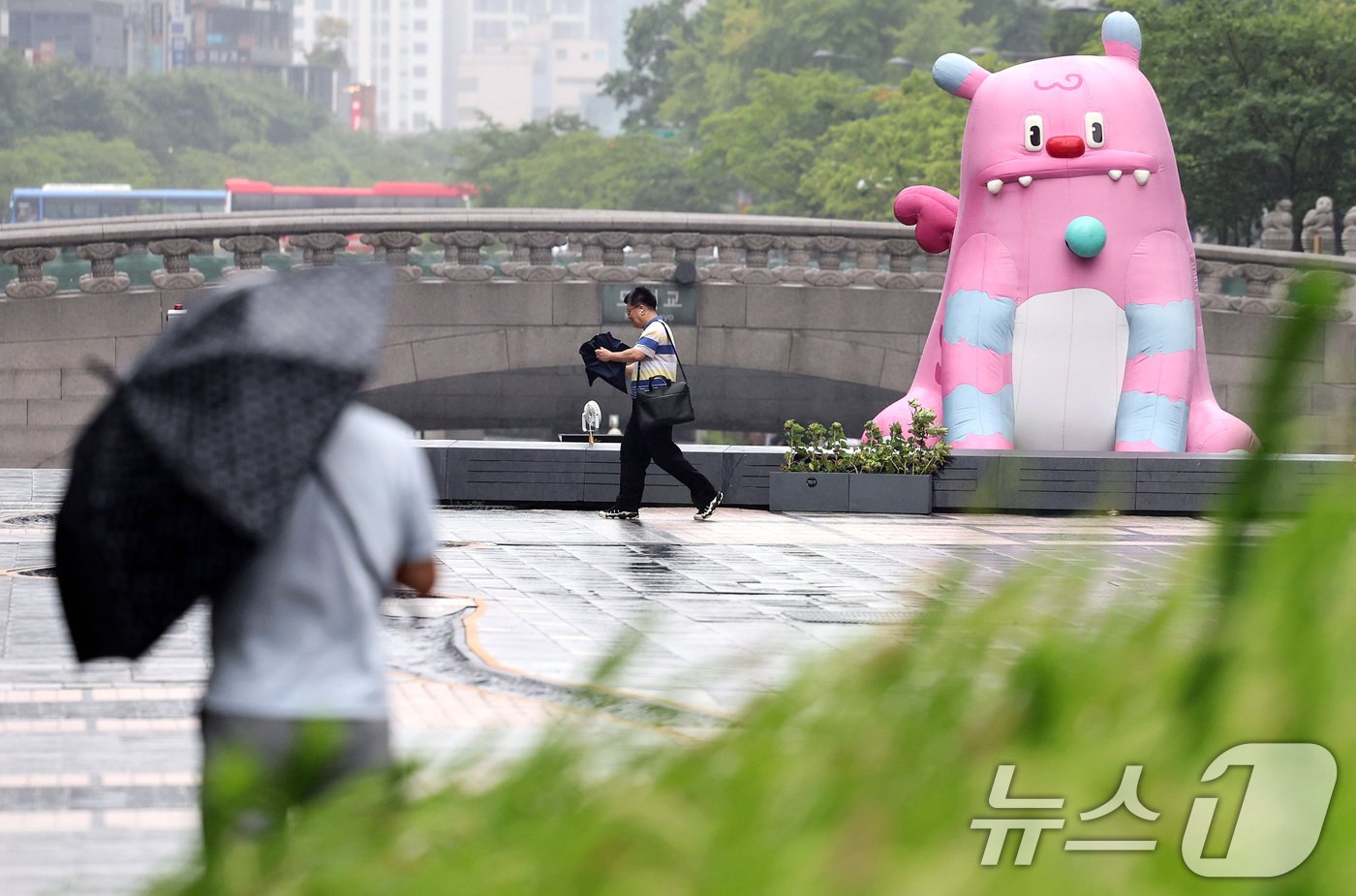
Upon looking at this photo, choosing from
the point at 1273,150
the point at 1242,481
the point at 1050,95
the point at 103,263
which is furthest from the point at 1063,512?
the point at 1273,150

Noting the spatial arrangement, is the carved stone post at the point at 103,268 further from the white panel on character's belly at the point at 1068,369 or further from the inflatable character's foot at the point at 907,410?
the white panel on character's belly at the point at 1068,369

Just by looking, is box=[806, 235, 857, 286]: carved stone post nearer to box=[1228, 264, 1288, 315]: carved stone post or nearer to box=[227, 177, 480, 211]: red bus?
box=[1228, 264, 1288, 315]: carved stone post

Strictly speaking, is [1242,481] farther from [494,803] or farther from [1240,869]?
[494,803]

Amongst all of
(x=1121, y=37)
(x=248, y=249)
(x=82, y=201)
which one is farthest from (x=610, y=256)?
(x=82, y=201)

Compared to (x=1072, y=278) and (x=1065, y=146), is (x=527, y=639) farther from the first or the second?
A: (x=1065, y=146)

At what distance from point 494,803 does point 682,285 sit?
24853mm

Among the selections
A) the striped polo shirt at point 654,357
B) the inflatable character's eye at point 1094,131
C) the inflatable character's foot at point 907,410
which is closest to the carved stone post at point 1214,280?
the inflatable character's foot at point 907,410

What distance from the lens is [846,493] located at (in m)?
17.0

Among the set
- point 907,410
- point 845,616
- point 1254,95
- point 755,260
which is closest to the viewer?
point 845,616

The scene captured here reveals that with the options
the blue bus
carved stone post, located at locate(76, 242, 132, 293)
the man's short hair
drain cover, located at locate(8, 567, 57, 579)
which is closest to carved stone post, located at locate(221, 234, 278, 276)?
carved stone post, located at locate(76, 242, 132, 293)

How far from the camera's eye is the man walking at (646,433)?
47.0 ft

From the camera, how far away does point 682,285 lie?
27.2 metres

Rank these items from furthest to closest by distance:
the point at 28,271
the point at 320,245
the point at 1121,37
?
the point at 320,245, the point at 28,271, the point at 1121,37

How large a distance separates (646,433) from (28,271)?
12536 mm
